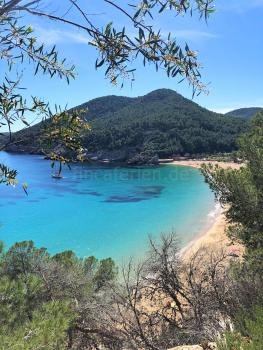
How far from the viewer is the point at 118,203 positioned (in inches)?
1805

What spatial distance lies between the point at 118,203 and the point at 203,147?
72.7 m

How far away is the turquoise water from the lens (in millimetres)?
29531

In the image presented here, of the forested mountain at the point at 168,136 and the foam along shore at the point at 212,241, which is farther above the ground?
the forested mountain at the point at 168,136

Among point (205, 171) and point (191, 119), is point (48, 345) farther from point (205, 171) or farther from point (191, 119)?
point (191, 119)

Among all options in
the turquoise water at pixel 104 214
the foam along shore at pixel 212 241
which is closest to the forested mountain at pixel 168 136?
the turquoise water at pixel 104 214

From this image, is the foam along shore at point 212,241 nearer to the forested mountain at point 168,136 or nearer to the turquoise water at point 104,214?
the turquoise water at point 104,214

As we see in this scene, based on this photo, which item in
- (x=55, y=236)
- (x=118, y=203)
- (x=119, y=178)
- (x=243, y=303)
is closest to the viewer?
(x=243, y=303)

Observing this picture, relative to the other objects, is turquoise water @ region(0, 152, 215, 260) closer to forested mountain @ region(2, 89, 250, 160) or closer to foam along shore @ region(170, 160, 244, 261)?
foam along shore @ region(170, 160, 244, 261)

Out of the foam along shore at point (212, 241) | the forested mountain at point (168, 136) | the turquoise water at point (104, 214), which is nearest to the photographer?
the foam along shore at point (212, 241)

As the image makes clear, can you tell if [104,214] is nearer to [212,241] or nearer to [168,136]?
[212,241]

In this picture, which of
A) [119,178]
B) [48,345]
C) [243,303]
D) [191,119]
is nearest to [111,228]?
[243,303]

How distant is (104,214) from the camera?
130 ft

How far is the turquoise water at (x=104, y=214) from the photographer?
96.9 ft

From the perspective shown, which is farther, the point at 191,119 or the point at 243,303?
the point at 191,119
